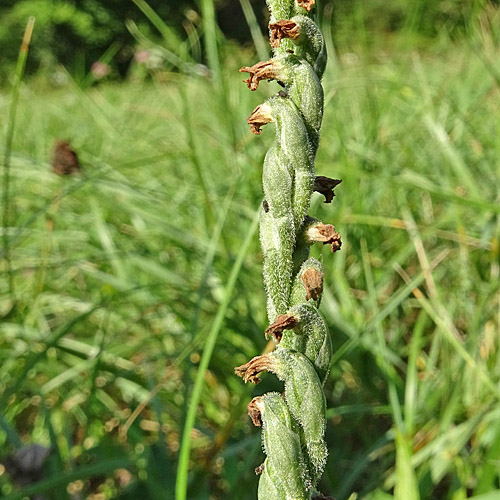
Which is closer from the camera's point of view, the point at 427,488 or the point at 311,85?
the point at 311,85

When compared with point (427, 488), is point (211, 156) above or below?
below

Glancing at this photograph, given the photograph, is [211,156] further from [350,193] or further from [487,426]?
[487,426]

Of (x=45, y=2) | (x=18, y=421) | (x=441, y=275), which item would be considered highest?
(x=441, y=275)

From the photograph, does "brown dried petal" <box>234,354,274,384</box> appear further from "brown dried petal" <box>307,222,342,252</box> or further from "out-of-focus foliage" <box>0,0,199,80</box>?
"out-of-focus foliage" <box>0,0,199,80</box>

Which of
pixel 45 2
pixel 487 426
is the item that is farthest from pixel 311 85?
pixel 45 2

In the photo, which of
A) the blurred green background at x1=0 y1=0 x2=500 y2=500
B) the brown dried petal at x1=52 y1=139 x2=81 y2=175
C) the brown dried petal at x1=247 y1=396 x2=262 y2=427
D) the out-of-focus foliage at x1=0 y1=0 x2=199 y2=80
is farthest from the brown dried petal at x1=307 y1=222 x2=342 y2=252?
the out-of-focus foliage at x1=0 y1=0 x2=199 y2=80
